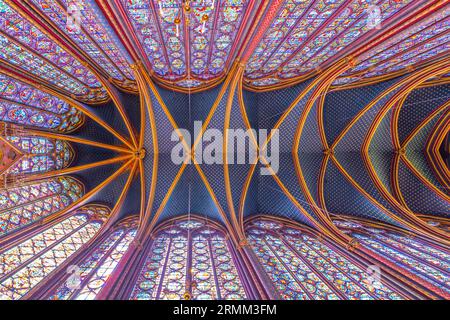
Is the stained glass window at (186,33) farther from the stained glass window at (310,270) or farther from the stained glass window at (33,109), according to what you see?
the stained glass window at (310,270)

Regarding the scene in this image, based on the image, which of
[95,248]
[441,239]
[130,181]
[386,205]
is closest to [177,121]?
[130,181]

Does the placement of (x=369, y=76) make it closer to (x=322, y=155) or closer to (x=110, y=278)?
(x=322, y=155)

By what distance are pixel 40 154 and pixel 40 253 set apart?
5.78 meters

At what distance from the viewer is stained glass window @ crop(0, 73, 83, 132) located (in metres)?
10.4

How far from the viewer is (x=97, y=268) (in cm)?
809

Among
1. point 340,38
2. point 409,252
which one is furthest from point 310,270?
point 340,38

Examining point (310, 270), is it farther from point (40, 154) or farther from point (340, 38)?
point (40, 154)

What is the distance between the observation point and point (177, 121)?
A: 1262 cm

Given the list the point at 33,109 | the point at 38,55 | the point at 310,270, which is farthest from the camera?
the point at 33,109

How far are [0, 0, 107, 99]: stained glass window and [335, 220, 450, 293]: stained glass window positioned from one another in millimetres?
12854

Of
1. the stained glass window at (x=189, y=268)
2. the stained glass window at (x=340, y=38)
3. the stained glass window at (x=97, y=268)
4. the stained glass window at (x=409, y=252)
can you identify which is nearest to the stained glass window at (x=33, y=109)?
the stained glass window at (x=97, y=268)

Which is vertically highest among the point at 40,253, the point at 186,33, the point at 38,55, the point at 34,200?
the point at 186,33

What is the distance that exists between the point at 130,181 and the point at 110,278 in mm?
6799

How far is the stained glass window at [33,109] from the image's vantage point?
10.4 meters
